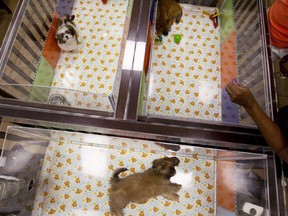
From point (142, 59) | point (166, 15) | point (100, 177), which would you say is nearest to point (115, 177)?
point (100, 177)

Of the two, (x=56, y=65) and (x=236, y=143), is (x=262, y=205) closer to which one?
(x=236, y=143)

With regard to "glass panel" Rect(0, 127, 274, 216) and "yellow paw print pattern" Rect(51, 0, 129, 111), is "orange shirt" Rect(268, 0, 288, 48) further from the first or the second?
"yellow paw print pattern" Rect(51, 0, 129, 111)

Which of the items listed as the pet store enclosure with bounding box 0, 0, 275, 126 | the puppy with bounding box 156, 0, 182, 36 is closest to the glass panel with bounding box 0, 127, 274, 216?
the pet store enclosure with bounding box 0, 0, 275, 126

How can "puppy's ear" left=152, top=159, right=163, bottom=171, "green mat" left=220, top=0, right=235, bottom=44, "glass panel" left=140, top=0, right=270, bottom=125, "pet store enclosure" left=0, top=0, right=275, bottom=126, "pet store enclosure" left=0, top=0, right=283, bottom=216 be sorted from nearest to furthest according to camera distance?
"pet store enclosure" left=0, top=0, right=283, bottom=216, "pet store enclosure" left=0, top=0, right=275, bottom=126, "puppy's ear" left=152, top=159, right=163, bottom=171, "glass panel" left=140, top=0, right=270, bottom=125, "green mat" left=220, top=0, right=235, bottom=44

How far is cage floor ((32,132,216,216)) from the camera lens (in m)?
2.08

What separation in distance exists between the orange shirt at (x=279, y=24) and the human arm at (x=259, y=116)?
1.07m

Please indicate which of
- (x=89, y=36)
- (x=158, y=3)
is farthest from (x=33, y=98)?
(x=158, y=3)

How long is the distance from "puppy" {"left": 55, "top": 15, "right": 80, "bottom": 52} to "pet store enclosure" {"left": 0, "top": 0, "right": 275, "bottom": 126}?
0.10 meters

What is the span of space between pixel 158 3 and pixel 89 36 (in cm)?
82

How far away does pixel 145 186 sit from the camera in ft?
6.33

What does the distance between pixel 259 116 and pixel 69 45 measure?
1.88 metres

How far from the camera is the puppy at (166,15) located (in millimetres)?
2424

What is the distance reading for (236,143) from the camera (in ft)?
5.18

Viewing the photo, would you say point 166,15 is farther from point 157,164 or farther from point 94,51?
point 157,164
